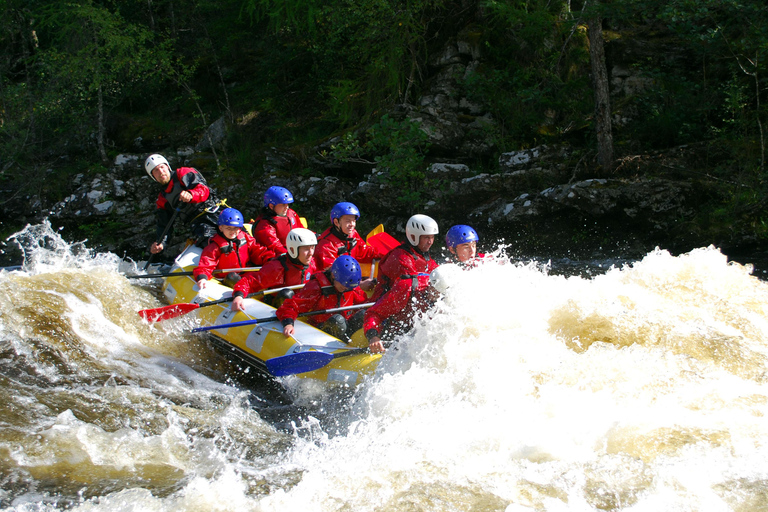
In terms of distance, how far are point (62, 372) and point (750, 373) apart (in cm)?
541

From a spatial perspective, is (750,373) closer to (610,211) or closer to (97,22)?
(610,211)

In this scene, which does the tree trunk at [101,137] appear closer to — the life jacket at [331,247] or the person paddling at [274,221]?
the person paddling at [274,221]

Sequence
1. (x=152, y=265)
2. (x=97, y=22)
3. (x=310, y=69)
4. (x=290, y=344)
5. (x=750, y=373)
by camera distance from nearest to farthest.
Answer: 1. (x=750, y=373)
2. (x=290, y=344)
3. (x=152, y=265)
4. (x=97, y=22)
5. (x=310, y=69)

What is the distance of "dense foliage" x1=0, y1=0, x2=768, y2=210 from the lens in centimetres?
920

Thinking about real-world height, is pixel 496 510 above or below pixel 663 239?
below

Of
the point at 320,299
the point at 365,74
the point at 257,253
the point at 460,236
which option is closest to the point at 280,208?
the point at 257,253

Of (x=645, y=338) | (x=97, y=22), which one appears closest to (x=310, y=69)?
(x=97, y=22)

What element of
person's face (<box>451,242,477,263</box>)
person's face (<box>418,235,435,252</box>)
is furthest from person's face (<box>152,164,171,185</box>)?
person's face (<box>451,242,477,263</box>)

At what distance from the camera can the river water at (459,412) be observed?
3342 mm

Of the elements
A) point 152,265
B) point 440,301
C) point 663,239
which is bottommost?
point 152,265

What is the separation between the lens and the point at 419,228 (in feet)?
17.3

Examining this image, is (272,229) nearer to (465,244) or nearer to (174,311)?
(174,311)

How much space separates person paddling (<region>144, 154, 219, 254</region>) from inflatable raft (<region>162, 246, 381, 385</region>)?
103cm

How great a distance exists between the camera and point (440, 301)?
15.8 feet
